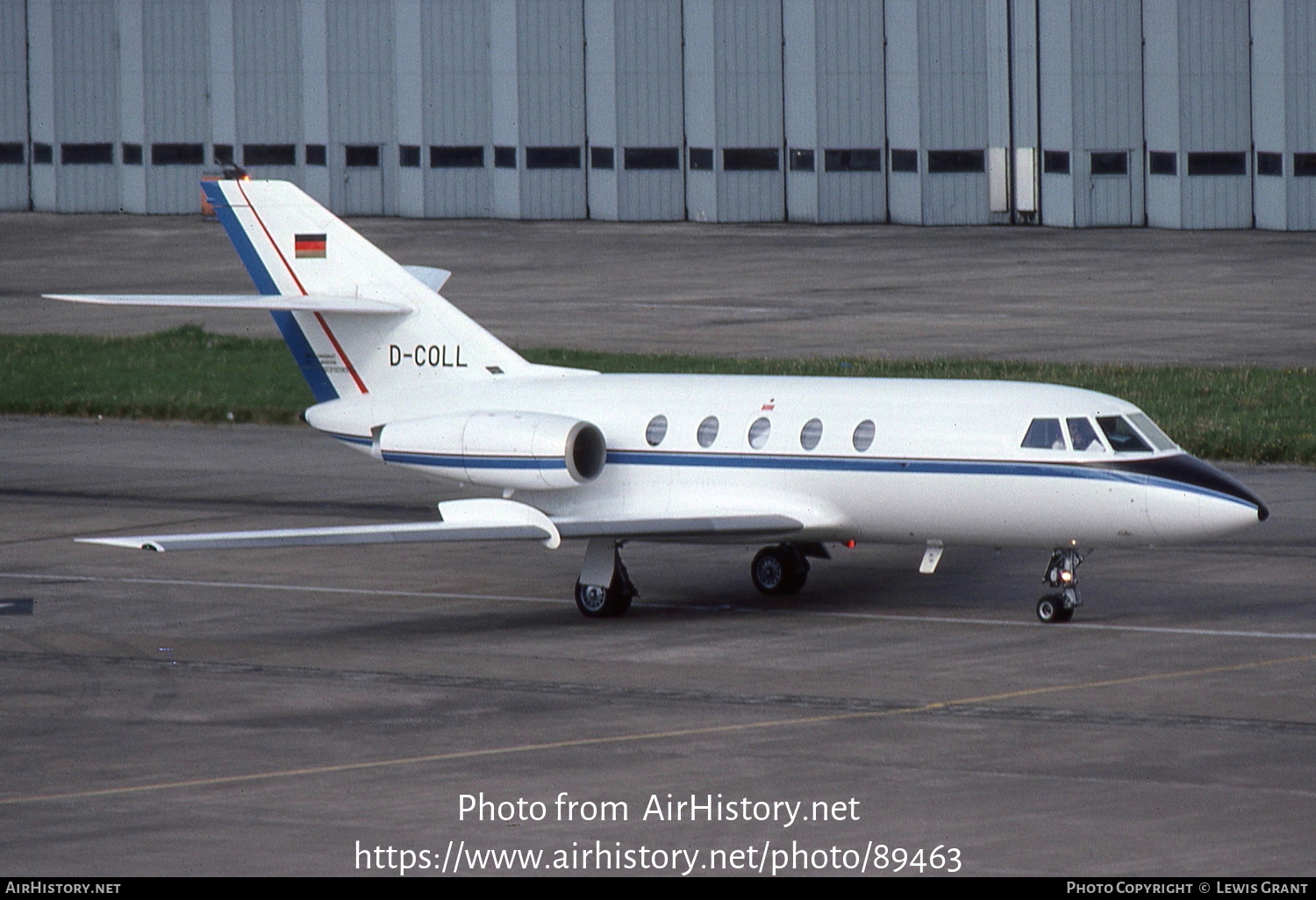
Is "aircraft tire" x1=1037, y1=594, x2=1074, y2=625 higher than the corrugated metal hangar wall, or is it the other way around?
the corrugated metal hangar wall

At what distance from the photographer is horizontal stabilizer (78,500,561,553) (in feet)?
73.1

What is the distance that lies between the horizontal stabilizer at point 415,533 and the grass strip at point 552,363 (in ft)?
45.7

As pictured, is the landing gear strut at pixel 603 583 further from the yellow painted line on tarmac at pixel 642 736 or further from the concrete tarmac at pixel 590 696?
the yellow painted line on tarmac at pixel 642 736

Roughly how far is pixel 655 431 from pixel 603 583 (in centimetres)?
186

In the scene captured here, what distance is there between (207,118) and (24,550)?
5156cm

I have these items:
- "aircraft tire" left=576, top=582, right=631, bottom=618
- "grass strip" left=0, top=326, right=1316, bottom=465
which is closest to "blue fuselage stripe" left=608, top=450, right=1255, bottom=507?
"aircraft tire" left=576, top=582, right=631, bottom=618

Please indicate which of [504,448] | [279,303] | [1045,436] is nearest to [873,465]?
[1045,436]

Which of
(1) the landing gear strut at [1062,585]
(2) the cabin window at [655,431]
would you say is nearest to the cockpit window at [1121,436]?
(1) the landing gear strut at [1062,585]

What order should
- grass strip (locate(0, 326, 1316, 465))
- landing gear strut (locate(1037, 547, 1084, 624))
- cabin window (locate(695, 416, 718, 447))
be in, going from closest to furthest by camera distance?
landing gear strut (locate(1037, 547, 1084, 624))
cabin window (locate(695, 416, 718, 447))
grass strip (locate(0, 326, 1316, 465))

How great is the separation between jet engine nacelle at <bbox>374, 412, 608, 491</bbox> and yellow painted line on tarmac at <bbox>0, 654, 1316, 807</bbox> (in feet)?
20.4

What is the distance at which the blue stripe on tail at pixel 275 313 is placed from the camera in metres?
27.6

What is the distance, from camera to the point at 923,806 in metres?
16.5

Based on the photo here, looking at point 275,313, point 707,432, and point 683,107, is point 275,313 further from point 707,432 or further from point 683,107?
point 683,107

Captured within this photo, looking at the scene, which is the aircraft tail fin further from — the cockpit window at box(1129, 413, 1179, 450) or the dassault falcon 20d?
the cockpit window at box(1129, 413, 1179, 450)
